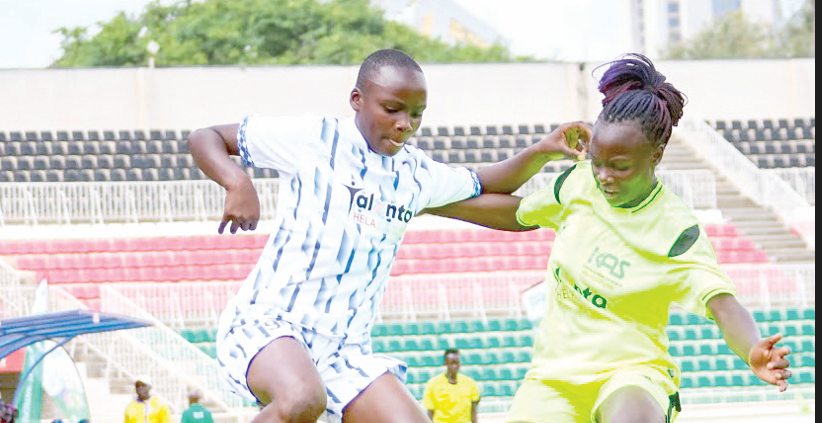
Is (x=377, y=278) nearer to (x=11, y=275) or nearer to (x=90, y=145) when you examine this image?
(x=11, y=275)

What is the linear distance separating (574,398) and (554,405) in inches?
2.8

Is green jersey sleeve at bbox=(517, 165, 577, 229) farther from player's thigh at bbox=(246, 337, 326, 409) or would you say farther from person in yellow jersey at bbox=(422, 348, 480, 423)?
person in yellow jersey at bbox=(422, 348, 480, 423)

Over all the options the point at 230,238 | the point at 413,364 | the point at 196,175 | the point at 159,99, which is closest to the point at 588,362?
the point at 413,364

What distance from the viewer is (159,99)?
90.6 ft

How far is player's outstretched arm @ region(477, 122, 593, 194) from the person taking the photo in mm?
4895

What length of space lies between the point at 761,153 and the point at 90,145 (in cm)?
1267

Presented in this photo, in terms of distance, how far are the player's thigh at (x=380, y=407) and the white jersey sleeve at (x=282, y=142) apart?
0.76 m

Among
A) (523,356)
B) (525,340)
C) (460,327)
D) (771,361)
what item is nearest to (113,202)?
(460,327)

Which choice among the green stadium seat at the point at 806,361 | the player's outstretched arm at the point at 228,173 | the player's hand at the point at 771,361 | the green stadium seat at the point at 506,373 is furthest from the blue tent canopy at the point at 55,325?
the green stadium seat at the point at 806,361

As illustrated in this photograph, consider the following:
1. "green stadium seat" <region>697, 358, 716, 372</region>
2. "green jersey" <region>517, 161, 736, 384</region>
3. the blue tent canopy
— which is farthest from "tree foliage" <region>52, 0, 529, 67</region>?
"green jersey" <region>517, 161, 736, 384</region>

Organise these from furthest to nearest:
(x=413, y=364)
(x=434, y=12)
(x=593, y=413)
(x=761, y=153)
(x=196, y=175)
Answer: (x=434, y=12) → (x=761, y=153) → (x=196, y=175) → (x=413, y=364) → (x=593, y=413)

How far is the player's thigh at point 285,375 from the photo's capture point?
4.12 meters

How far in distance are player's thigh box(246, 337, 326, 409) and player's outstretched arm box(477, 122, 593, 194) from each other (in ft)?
3.69

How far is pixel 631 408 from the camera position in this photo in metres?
4.10
